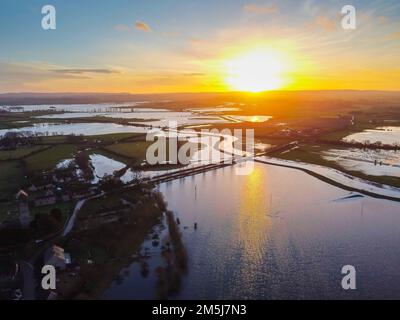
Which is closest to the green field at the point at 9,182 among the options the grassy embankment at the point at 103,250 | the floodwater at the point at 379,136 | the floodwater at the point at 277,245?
the grassy embankment at the point at 103,250

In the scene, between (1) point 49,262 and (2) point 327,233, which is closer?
(1) point 49,262

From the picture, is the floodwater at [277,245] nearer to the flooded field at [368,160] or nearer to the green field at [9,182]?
the flooded field at [368,160]

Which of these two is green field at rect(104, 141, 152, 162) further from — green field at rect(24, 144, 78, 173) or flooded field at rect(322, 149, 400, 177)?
flooded field at rect(322, 149, 400, 177)

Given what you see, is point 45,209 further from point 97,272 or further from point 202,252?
point 202,252

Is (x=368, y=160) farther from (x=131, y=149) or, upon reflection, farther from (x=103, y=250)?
(x=103, y=250)

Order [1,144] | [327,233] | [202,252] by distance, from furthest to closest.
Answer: [1,144], [327,233], [202,252]
